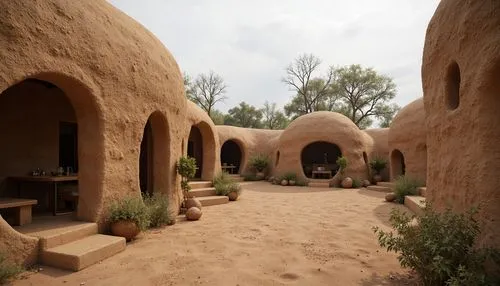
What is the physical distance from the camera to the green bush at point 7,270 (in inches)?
133

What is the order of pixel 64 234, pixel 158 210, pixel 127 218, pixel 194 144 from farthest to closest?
pixel 194 144 → pixel 158 210 → pixel 127 218 → pixel 64 234

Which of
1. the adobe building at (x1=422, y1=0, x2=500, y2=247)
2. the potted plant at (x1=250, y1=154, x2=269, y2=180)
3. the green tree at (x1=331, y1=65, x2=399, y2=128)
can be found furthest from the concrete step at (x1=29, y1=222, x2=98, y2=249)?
the green tree at (x1=331, y1=65, x2=399, y2=128)

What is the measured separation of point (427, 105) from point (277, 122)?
1325 inches

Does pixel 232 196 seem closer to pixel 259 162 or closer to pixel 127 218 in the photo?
pixel 127 218

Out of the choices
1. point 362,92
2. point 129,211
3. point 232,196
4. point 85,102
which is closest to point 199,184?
point 232,196

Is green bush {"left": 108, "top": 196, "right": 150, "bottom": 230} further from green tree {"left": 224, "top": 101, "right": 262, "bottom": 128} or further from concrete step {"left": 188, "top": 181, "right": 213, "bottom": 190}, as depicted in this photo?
green tree {"left": 224, "top": 101, "right": 262, "bottom": 128}

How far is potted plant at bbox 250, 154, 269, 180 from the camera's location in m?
18.2

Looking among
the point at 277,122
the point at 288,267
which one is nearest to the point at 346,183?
the point at 288,267

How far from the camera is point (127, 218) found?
5.16m

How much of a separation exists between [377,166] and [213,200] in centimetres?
964

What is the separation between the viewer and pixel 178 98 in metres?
7.42

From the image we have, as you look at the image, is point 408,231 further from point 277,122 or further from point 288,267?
point 277,122

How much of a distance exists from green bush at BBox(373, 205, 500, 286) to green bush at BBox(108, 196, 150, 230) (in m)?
3.97

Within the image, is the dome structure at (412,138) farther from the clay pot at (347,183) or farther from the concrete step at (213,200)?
the concrete step at (213,200)
